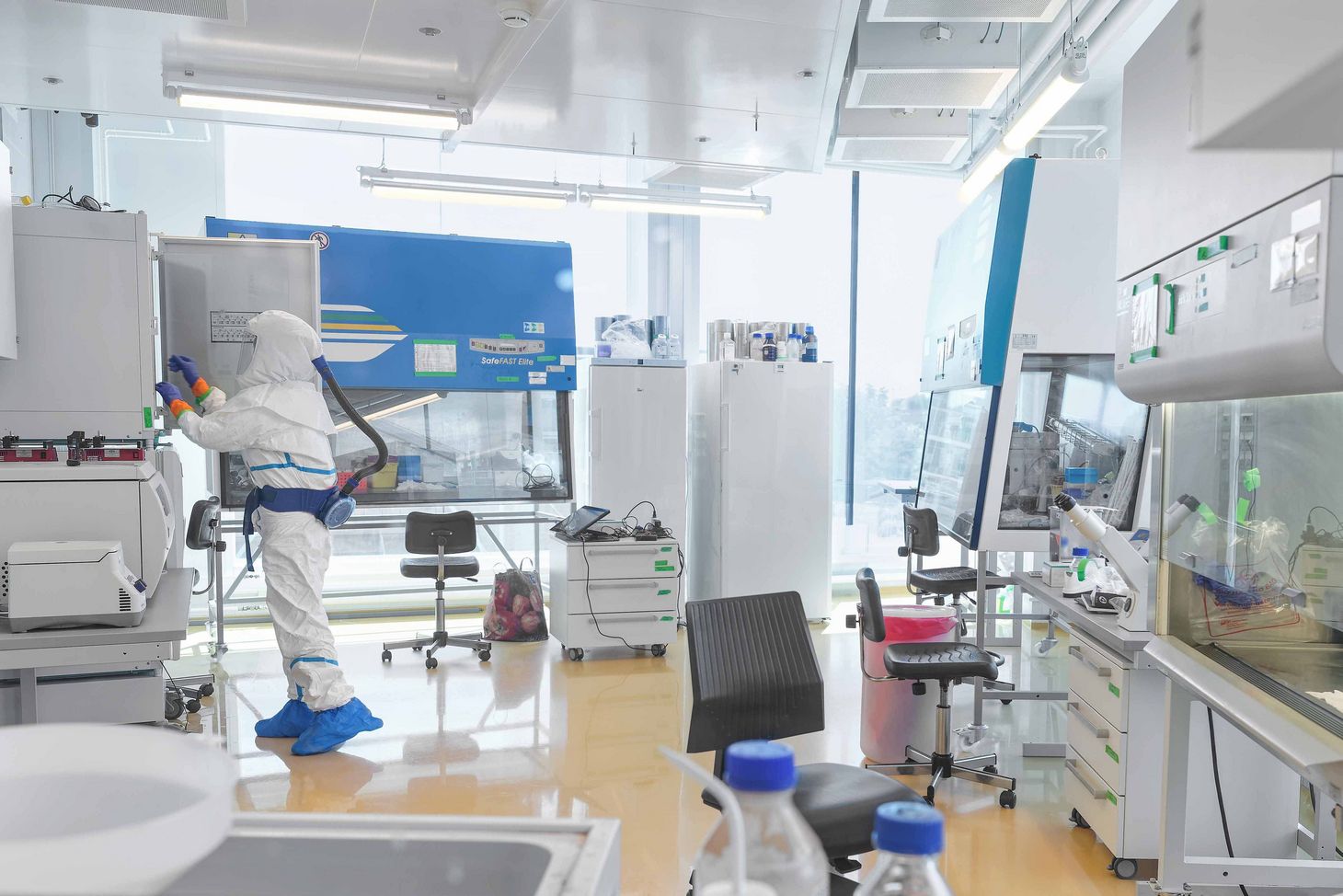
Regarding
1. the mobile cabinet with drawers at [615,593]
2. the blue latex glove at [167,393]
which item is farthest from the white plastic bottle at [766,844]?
the mobile cabinet with drawers at [615,593]

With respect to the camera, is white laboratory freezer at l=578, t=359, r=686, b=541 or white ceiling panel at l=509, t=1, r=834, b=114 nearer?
white ceiling panel at l=509, t=1, r=834, b=114

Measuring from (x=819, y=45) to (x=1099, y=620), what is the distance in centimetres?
288

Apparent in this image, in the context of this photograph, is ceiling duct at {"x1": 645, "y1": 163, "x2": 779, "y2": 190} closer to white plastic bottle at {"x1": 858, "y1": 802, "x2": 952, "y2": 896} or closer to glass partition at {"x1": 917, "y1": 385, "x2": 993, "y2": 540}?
glass partition at {"x1": 917, "y1": 385, "x2": 993, "y2": 540}

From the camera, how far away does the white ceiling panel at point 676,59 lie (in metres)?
4.24

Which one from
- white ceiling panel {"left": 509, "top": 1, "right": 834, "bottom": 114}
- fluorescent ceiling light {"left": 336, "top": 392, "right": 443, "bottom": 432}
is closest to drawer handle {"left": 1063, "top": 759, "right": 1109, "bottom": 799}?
white ceiling panel {"left": 509, "top": 1, "right": 834, "bottom": 114}

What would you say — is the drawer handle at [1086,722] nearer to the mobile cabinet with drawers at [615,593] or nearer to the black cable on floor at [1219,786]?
the black cable on floor at [1219,786]

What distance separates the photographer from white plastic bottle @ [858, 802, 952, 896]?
0.74 metres

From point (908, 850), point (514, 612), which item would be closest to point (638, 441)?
point (514, 612)

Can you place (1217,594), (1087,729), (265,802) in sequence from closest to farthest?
(1217,594), (1087,729), (265,802)

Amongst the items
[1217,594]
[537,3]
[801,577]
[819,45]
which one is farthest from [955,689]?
[537,3]

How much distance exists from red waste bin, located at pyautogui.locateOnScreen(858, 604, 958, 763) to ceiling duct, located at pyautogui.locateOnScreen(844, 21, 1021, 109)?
106 inches

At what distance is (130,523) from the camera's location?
9.50ft

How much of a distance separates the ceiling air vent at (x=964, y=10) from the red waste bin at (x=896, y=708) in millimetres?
2526

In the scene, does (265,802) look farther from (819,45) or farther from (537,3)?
(819,45)
